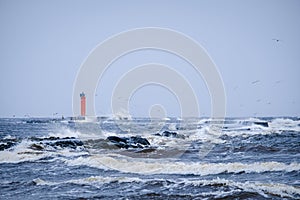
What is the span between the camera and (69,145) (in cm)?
2711

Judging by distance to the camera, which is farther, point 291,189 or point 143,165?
point 143,165

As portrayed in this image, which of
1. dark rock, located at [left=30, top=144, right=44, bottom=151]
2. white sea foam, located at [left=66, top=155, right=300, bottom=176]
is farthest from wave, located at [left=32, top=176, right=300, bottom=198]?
dark rock, located at [left=30, top=144, right=44, bottom=151]

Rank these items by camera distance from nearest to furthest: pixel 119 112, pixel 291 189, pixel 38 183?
pixel 291 189 < pixel 38 183 < pixel 119 112

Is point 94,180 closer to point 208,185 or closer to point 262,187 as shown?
point 208,185

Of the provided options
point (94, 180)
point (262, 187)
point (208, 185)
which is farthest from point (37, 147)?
point (262, 187)

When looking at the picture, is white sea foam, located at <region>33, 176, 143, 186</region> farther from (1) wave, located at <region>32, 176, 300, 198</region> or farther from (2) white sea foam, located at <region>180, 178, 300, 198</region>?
(2) white sea foam, located at <region>180, 178, 300, 198</region>

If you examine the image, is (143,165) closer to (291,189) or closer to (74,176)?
(74,176)

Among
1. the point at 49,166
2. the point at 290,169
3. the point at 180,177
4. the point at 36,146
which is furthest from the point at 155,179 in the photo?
the point at 36,146

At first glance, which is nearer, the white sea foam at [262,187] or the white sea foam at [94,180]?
the white sea foam at [262,187]

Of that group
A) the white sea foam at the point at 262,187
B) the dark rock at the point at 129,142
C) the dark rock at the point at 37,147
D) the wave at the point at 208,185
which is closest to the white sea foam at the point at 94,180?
the wave at the point at 208,185

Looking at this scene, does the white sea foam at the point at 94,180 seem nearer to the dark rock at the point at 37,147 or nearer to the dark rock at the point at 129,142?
the dark rock at the point at 37,147

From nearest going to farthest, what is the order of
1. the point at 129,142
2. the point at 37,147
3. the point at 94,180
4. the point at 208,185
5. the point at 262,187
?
1. the point at 262,187
2. the point at 208,185
3. the point at 94,180
4. the point at 37,147
5. the point at 129,142

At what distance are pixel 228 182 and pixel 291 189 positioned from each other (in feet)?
6.34

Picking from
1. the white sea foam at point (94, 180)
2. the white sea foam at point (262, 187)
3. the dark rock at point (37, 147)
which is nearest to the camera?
the white sea foam at point (262, 187)
